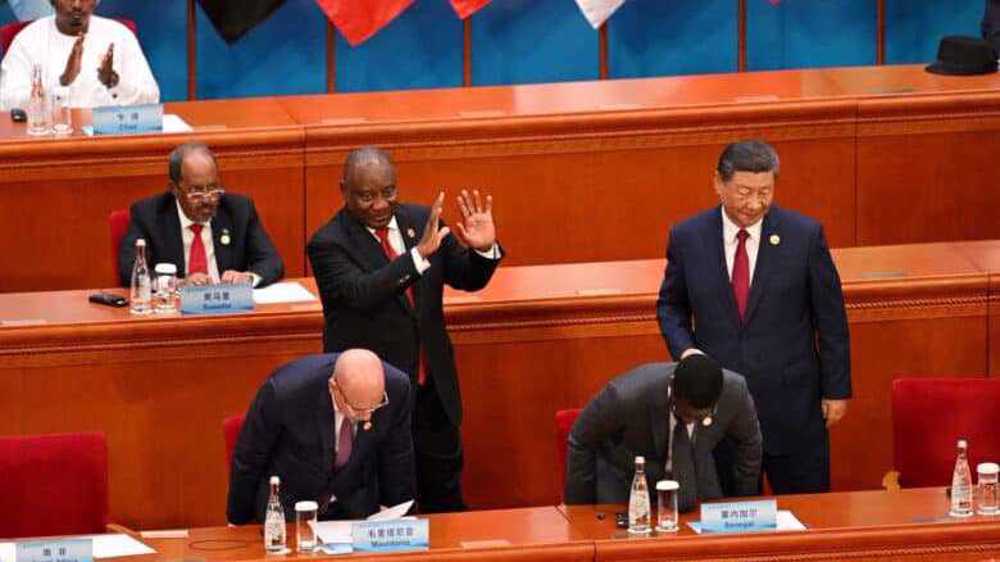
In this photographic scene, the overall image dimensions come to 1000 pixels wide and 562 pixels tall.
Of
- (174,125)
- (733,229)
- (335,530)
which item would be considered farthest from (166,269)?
(733,229)

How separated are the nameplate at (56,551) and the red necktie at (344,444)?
0.73 metres

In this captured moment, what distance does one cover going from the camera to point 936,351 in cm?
743

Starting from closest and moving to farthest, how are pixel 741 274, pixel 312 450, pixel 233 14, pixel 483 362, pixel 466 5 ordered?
pixel 312 450 < pixel 741 274 < pixel 483 362 < pixel 233 14 < pixel 466 5

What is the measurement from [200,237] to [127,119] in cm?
94

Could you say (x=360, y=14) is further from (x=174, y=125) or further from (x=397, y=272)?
(x=397, y=272)

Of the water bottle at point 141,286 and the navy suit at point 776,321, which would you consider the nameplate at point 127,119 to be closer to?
the water bottle at point 141,286

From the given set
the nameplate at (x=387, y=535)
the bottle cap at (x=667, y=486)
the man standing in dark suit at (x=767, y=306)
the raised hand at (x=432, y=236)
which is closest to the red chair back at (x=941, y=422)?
the man standing in dark suit at (x=767, y=306)

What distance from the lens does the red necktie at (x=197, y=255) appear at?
7.46m

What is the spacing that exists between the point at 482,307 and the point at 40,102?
190 centimetres

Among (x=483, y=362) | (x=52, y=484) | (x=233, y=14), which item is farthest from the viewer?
(x=233, y=14)

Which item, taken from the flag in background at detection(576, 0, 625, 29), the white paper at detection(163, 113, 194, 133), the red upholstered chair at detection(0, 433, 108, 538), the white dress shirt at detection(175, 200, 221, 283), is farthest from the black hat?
the red upholstered chair at detection(0, 433, 108, 538)

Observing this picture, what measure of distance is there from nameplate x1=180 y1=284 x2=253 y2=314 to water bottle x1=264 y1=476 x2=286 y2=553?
4.12 feet

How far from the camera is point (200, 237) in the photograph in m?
7.47

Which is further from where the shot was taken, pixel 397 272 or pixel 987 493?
pixel 397 272
